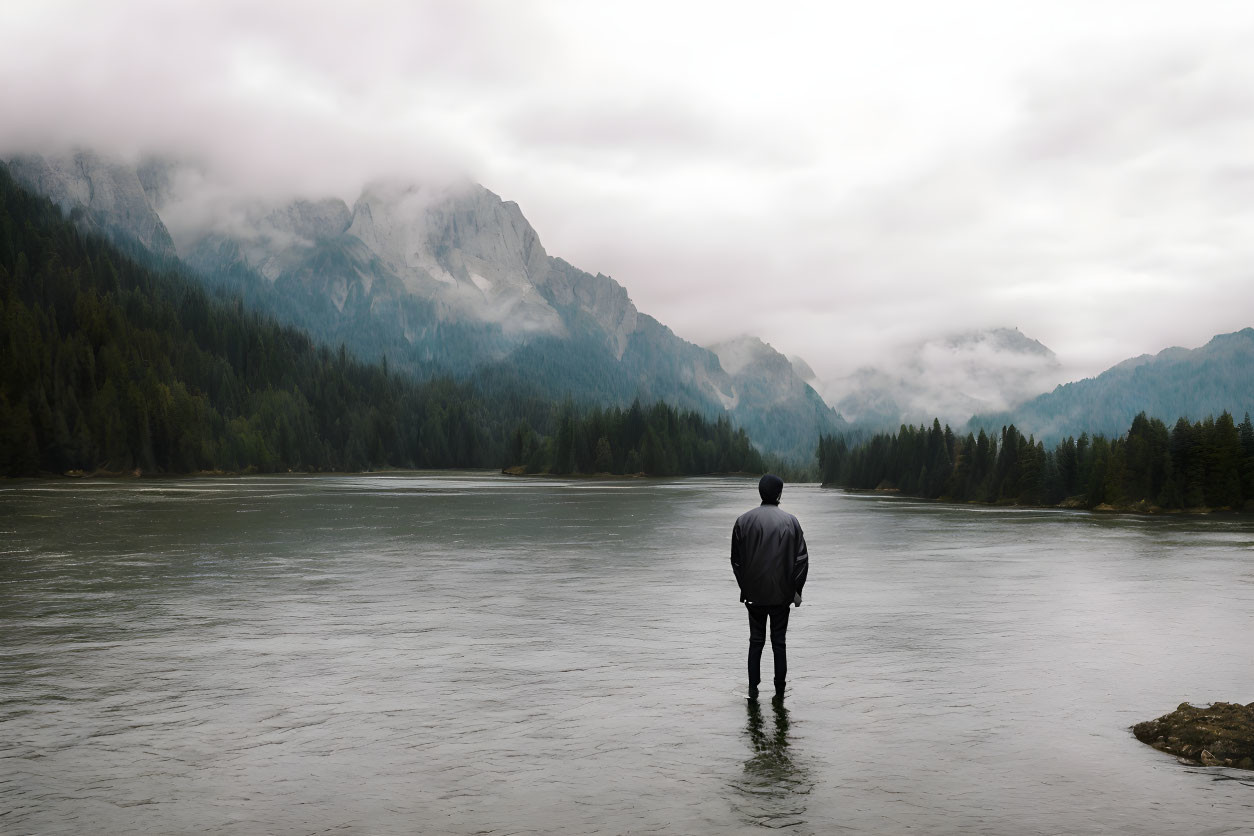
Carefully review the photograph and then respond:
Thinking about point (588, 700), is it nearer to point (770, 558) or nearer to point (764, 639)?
point (764, 639)

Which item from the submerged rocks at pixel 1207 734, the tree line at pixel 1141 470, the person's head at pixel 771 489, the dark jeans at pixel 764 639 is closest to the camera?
the submerged rocks at pixel 1207 734

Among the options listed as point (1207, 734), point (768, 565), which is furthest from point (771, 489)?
point (1207, 734)

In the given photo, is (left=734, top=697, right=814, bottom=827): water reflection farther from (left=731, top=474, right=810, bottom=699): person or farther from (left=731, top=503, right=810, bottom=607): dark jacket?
(left=731, top=503, right=810, bottom=607): dark jacket

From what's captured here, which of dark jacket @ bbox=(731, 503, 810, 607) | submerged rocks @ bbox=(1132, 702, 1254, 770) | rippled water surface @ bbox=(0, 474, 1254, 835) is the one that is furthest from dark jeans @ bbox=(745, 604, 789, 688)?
submerged rocks @ bbox=(1132, 702, 1254, 770)

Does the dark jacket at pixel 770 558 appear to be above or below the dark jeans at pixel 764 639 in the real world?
above

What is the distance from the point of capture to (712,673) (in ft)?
64.5

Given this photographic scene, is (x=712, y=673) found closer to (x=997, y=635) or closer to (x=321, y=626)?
(x=997, y=635)

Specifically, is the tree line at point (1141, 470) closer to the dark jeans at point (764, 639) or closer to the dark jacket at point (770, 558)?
the dark jeans at point (764, 639)

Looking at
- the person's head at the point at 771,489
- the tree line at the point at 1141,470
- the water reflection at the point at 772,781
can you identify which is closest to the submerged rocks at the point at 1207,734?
the water reflection at the point at 772,781

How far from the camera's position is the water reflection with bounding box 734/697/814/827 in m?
11.3

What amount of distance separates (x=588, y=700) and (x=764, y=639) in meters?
3.11

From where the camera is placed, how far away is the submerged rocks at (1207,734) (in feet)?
44.8

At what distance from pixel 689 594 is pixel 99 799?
22779mm

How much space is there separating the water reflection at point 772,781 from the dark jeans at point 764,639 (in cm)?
161
